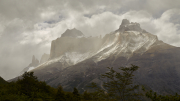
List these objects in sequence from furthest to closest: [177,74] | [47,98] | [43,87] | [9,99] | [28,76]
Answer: [177,74], [43,87], [28,76], [47,98], [9,99]

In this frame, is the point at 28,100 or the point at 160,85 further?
the point at 160,85

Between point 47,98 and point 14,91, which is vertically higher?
point 14,91

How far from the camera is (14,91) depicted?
30969 millimetres

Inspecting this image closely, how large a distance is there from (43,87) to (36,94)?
7.63 meters

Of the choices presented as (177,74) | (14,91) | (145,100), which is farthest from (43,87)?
(177,74)

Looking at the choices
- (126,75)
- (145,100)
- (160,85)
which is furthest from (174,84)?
(126,75)

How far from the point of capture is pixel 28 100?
27.0 metres

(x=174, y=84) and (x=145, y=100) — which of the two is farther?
(x=174, y=84)

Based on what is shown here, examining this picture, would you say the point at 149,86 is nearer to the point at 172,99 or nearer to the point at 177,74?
the point at 177,74

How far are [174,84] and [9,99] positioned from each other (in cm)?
20703

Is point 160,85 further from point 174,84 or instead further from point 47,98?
point 47,98

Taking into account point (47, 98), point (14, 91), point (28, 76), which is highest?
point (28, 76)

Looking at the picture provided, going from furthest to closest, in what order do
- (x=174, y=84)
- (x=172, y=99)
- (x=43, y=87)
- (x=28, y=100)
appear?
(x=174, y=84) < (x=43, y=87) < (x=28, y=100) < (x=172, y=99)

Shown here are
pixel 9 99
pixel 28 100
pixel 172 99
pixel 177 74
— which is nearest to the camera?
pixel 172 99
